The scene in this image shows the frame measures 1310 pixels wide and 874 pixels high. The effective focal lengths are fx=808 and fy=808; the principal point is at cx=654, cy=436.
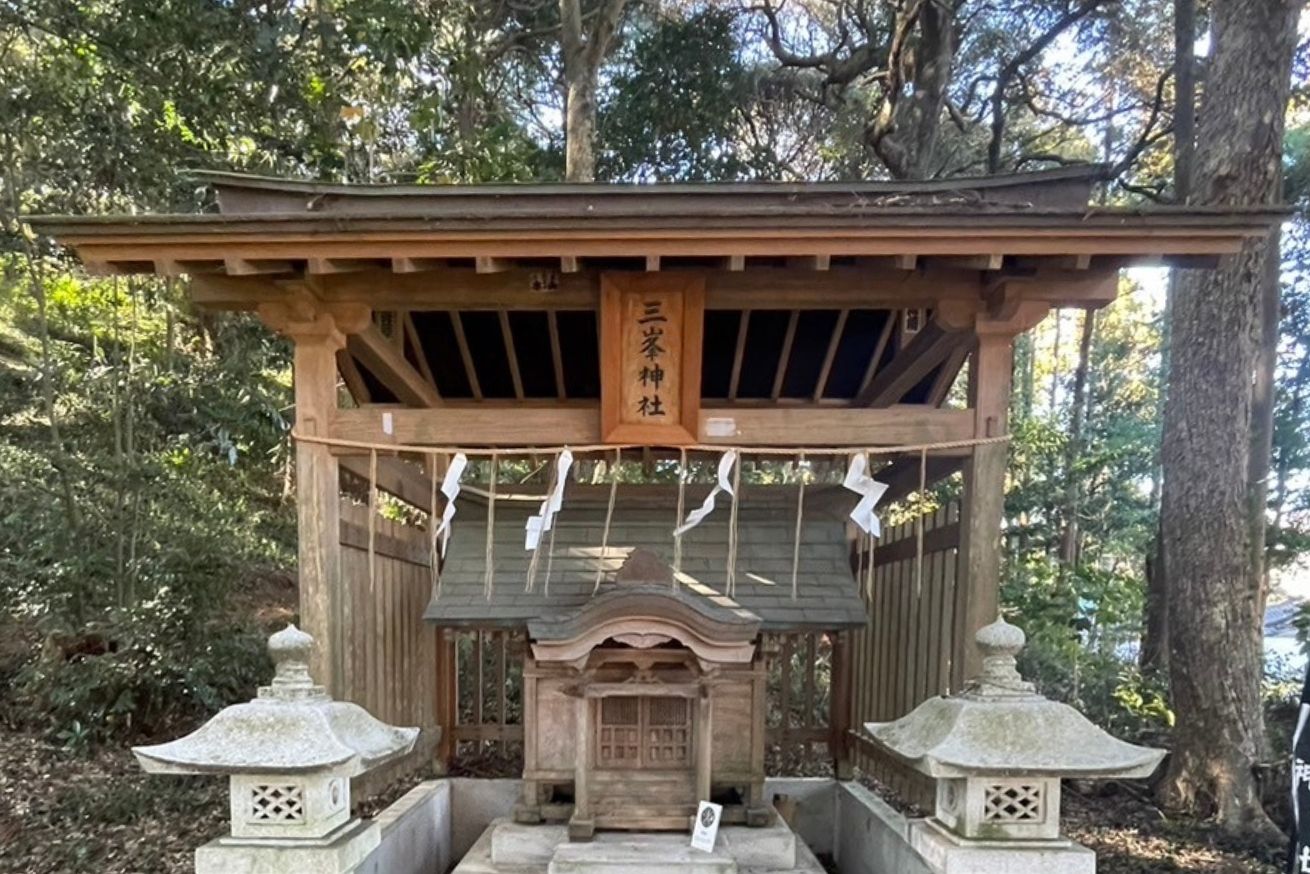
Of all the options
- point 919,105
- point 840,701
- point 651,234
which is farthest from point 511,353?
point 919,105

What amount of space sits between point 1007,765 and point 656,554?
7.64ft

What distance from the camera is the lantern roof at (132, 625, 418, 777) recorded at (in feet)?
10.1

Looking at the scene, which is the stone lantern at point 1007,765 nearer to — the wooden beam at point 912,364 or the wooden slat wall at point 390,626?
the wooden beam at point 912,364

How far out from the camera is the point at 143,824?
6.06 meters

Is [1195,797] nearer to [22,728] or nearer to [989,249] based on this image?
[989,249]

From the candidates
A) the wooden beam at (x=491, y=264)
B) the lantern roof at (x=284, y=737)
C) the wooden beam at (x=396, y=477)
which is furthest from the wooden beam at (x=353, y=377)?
the lantern roof at (x=284, y=737)

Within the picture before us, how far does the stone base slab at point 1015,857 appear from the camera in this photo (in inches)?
124

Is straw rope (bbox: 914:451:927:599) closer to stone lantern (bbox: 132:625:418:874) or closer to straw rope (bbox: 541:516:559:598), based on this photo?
straw rope (bbox: 541:516:559:598)

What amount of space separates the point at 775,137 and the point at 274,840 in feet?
38.6

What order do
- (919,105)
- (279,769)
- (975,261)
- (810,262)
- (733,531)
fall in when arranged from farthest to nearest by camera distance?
(919,105), (733,531), (810,262), (975,261), (279,769)

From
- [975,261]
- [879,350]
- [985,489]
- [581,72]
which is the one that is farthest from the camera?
[581,72]

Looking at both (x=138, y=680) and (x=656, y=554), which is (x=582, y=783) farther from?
(x=138, y=680)

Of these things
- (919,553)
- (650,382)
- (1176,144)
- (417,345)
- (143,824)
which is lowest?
(143,824)

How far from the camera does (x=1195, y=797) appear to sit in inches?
230
